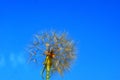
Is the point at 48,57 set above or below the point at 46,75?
above

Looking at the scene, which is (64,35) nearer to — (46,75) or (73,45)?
(73,45)

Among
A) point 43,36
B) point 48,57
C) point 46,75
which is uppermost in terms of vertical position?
point 43,36

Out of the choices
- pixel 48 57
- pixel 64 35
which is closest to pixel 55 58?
pixel 48 57

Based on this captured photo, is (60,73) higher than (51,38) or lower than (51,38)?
lower

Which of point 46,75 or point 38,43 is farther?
point 38,43

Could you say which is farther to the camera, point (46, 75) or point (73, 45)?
point (73, 45)

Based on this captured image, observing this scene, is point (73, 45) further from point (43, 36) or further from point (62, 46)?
point (43, 36)

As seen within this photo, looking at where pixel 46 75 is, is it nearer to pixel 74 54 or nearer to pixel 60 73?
pixel 60 73
